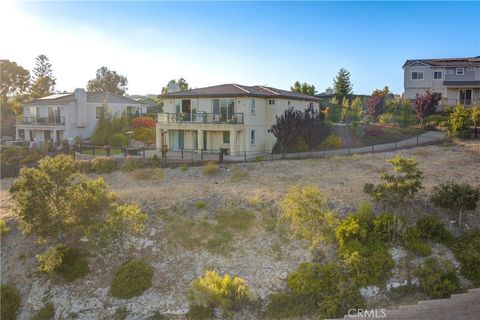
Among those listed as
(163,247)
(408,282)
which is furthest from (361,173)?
(163,247)

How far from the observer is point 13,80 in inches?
3302

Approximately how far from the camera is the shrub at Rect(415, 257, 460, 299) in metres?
17.3

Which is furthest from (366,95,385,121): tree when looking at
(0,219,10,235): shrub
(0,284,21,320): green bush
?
(0,284,21,320): green bush

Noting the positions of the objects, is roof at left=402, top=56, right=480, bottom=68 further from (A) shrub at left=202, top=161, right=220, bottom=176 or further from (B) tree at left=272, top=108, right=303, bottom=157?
(A) shrub at left=202, top=161, right=220, bottom=176

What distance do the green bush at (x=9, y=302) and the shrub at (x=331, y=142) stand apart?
89.3ft

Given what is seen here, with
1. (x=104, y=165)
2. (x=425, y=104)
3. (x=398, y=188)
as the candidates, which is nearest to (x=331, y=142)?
(x=425, y=104)

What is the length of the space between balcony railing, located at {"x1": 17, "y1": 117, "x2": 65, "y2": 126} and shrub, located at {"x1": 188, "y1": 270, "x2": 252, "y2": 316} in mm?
37177

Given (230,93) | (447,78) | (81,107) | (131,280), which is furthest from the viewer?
(447,78)

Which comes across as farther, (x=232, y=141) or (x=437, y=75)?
(x=437, y=75)

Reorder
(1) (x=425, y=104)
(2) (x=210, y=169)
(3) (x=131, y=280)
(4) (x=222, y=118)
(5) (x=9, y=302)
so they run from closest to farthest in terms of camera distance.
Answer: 1. (5) (x=9, y=302)
2. (3) (x=131, y=280)
3. (2) (x=210, y=169)
4. (4) (x=222, y=118)
5. (1) (x=425, y=104)

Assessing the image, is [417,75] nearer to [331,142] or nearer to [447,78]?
[447,78]

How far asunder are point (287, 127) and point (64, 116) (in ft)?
86.8

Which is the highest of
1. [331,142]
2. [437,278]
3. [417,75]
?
[417,75]

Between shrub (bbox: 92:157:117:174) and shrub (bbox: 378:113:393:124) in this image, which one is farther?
shrub (bbox: 378:113:393:124)
